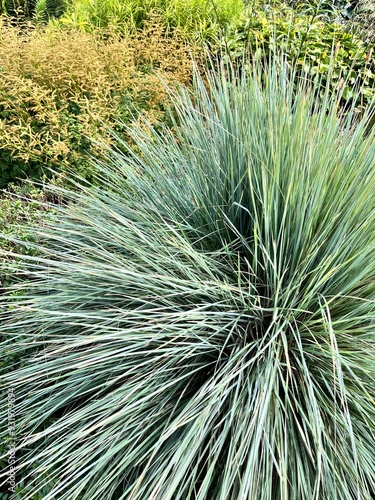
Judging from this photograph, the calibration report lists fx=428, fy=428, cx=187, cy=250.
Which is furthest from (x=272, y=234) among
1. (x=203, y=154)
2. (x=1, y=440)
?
(x=1, y=440)

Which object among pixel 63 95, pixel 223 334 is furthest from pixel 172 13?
pixel 223 334

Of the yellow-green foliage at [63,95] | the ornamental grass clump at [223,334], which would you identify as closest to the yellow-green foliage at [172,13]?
the yellow-green foliage at [63,95]

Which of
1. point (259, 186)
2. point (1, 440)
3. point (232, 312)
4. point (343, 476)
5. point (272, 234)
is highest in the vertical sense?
point (259, 186)

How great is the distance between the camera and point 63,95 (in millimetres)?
2848

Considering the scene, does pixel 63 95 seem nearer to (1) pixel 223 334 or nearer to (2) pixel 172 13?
(2) pixel 172 13

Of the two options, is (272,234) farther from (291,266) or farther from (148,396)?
(148,396)

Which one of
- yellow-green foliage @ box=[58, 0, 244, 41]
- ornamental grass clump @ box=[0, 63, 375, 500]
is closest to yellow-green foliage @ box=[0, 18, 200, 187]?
yellow-green foliage @ box=[58, 0, 244, 41]

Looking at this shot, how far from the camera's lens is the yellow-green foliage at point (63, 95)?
2.62 meters

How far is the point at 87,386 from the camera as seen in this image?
1379 millimetres

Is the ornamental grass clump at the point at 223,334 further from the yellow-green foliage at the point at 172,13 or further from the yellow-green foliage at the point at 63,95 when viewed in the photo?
the yellow-green foliage at the point at 172,13

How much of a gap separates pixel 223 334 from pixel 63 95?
221cm

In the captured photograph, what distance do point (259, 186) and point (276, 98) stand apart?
17.5 inches

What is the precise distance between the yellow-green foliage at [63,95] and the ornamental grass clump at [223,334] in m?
0.99

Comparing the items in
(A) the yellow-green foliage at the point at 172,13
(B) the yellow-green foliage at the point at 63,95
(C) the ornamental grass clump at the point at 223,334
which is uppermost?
(A) the yellow-green foliage at the point at 172,13
